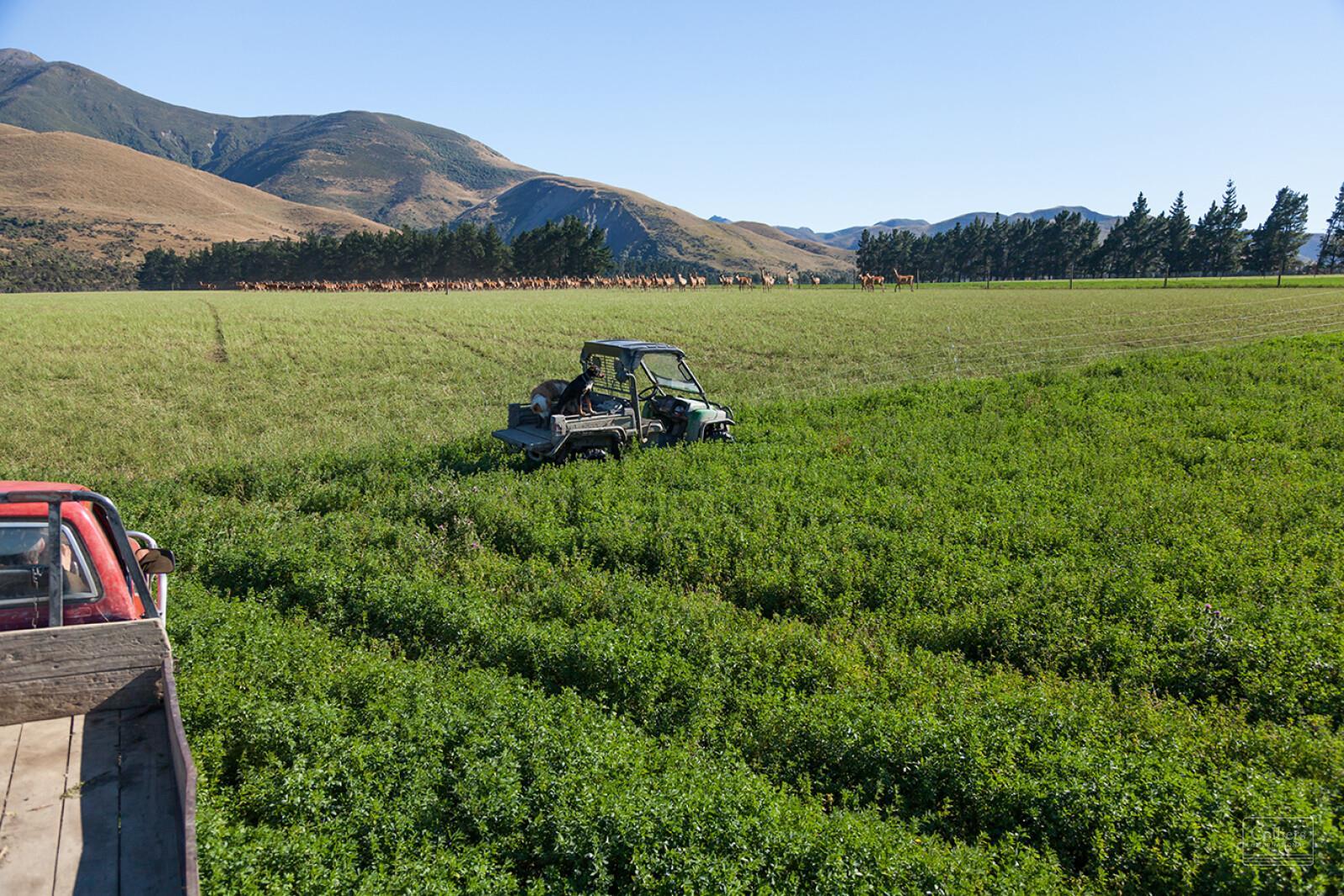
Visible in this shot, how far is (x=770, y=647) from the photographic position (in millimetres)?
6648

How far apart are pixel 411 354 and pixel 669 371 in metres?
16.9

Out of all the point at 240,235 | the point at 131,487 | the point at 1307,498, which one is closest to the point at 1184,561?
the point at 1307,498

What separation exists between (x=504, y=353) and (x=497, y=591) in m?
21.4

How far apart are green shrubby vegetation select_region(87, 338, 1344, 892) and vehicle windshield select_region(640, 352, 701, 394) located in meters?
2.10

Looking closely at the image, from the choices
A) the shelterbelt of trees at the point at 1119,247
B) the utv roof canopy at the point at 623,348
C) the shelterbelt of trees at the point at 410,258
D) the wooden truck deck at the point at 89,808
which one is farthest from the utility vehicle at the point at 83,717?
the shelterbelt of trees at the point at 1119,247

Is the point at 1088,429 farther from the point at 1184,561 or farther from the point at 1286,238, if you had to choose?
the point at 1286,238

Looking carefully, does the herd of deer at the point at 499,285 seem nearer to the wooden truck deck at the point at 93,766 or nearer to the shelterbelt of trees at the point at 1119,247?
the shelterbelt of trees at the point at 1119,247

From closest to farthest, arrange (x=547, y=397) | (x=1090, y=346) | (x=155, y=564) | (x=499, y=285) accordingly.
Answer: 1. (x=155, y=564)
2. (x=547, y=397)
3. (x=1090, y=346)
4. (x=499, y=285)

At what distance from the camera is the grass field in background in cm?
1539

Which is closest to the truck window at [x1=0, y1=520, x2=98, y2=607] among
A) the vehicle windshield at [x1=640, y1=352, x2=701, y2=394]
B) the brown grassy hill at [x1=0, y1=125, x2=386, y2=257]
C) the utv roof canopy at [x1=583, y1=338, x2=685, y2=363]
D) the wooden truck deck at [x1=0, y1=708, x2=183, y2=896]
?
the wooden truck deck at [x1=0, y1=708, x2=183, y2=896]

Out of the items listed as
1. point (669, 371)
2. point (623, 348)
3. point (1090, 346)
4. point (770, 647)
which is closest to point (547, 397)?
point (623, 348)

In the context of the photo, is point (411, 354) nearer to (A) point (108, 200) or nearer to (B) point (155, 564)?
(B) point (155, 564)

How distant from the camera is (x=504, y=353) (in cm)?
2812

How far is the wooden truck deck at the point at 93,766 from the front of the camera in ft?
10.9
